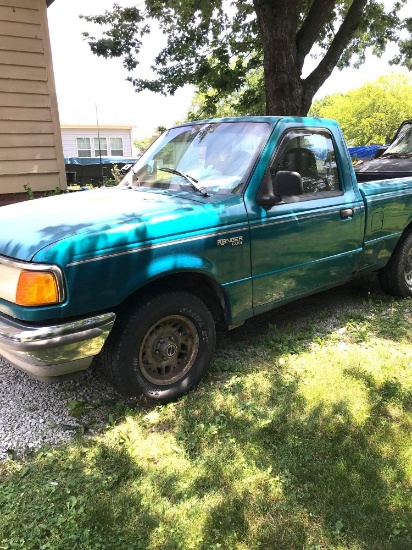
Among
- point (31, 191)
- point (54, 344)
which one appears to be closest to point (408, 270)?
point (54, 344)

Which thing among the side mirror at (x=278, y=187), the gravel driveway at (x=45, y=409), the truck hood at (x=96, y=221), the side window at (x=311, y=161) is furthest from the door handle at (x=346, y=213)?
the gravel driveway at (x=45, y=409)

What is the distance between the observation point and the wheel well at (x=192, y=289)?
3.01 metres

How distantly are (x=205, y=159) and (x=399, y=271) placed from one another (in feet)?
8.49

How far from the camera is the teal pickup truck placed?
2629 millimetres

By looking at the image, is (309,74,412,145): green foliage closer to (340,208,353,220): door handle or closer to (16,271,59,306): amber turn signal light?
(340,208,353,220): door handle

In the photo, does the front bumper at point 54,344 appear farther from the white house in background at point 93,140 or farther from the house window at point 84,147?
the house window at point 84,147

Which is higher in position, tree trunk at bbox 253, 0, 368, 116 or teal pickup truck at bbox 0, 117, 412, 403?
tree trunk at bbox 253, 0, 368, 116

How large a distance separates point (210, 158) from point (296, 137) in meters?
0.75

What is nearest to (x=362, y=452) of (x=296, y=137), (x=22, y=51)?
(x=296, y=137)

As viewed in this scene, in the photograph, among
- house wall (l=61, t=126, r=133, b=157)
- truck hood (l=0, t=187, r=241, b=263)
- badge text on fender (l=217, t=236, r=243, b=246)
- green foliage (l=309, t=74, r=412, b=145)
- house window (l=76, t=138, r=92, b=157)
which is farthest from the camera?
green foliage (l=309, t=74, r=412, b=145)

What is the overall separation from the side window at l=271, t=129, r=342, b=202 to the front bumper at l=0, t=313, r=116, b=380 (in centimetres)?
182

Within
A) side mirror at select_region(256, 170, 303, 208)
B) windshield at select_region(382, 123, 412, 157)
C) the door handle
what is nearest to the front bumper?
side mirror at select_region(256, 170, 303, 208)

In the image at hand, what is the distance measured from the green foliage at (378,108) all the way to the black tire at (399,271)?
3895 centimetres

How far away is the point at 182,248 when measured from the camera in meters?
3.04
